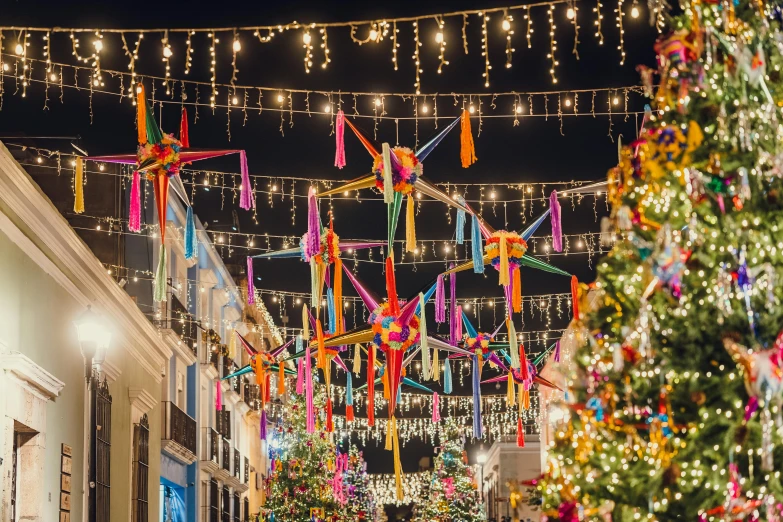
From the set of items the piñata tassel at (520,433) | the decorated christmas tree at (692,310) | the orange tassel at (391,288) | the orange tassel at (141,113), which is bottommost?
the decorated christmas tree at (692,310)

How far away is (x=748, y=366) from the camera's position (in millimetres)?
7430

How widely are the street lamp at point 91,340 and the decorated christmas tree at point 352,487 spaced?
85.2 ft

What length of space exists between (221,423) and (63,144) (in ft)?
40.9

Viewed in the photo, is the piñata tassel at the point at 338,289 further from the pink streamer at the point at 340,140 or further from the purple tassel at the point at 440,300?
the pink streamer at the point at 340,140

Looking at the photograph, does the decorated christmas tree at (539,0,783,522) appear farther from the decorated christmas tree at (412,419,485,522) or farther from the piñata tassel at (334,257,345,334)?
the decorated christmas tree at (412,419,485,522)

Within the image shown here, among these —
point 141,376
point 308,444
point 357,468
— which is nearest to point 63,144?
point 141,376

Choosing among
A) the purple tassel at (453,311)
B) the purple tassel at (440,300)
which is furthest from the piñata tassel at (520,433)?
the purple tassel at (440,300)

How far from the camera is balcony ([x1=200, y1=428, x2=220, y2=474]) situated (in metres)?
31.0

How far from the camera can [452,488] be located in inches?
2184

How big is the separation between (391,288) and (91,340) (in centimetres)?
696

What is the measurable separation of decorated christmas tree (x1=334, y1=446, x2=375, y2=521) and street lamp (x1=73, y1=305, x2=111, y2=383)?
25981 millimetres

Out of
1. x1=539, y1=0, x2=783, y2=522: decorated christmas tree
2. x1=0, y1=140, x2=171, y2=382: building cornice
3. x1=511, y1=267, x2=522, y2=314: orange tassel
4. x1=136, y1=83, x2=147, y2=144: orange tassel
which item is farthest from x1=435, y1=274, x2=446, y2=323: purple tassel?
x1=539, y1=0, x2=783, y2=522: decorated christmas tree

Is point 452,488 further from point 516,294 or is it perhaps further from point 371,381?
point 516,294

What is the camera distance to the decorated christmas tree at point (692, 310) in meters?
7.48
